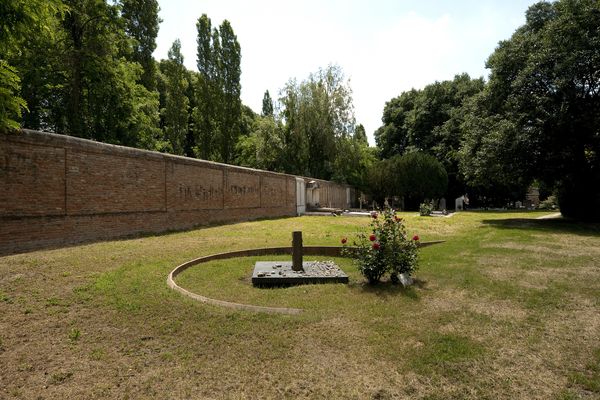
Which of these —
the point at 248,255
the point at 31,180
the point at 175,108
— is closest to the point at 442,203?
the point at 175,108

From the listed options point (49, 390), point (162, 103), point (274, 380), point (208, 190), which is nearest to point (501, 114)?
point (208, 190)

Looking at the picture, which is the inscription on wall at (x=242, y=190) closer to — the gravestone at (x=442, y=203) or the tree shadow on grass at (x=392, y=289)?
the tree shadow on grass at (x=392, y=289)

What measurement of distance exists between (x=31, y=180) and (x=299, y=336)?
28.6ft

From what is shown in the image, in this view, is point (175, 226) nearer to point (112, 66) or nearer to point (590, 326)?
point (112, 66)

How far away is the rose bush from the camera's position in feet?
22.7

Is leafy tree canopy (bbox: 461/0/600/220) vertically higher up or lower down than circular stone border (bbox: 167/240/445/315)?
higher up

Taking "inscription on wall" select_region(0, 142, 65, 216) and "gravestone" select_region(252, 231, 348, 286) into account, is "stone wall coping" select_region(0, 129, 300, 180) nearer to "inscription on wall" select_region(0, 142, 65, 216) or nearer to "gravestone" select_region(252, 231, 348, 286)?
"inscription on wall" select_region(0, 142, 65, 216)

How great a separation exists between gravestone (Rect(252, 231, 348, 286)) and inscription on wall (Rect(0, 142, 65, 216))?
610 centimetres

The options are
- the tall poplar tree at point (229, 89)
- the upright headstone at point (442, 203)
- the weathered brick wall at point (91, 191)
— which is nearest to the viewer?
the weathered brick wall at point (91, 191)

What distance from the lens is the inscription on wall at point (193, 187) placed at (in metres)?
15.0

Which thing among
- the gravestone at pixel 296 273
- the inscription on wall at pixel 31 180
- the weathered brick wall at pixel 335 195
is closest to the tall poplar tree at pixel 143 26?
the weathered brick wall at pixel 335 195

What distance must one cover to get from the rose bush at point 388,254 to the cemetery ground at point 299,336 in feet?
1.08

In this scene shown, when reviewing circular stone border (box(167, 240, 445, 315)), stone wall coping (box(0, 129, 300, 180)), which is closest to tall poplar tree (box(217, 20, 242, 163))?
stone wall coping (box(0, 129, 300, 180))

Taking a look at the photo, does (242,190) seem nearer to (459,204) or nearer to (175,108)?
(175,108)
